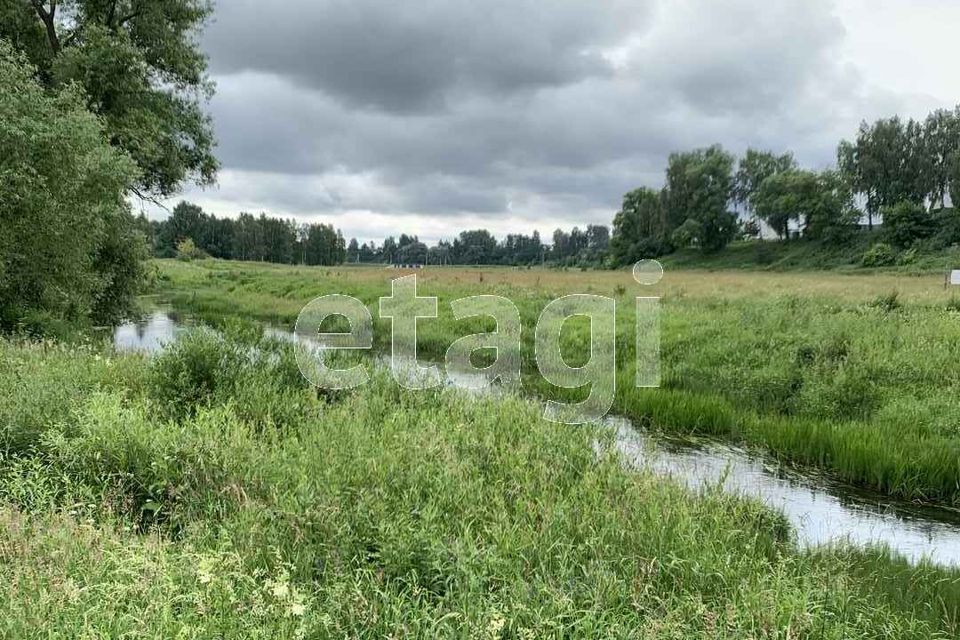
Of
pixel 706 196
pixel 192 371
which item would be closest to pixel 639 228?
pixel 706 196

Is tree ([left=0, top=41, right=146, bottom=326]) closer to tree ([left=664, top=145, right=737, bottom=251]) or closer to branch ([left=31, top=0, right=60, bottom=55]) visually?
branch ([left=31, top=0, right=60, bottom=55])

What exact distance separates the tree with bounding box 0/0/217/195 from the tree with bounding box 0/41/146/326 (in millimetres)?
2730

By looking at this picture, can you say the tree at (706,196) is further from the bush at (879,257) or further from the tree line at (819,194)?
the bush at (879,257)

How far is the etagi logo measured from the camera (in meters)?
11.2

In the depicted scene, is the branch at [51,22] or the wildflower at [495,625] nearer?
the wildflower at [495,625]

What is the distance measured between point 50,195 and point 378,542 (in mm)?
14625

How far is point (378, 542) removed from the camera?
496cm

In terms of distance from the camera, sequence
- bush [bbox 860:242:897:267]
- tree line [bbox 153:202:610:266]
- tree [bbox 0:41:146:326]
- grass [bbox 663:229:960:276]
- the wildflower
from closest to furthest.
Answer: the wildflower → tree [bbox 0:41:146:326] → grass [bbox 663:229:960:276] → bush [bbox 860:242:897:267] → tree line [bbox 153:202:610:266]

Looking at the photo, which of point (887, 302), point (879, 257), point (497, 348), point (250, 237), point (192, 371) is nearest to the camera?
point (192, 371)

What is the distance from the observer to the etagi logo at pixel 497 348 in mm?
11164

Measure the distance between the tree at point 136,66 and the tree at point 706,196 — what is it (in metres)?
80.7

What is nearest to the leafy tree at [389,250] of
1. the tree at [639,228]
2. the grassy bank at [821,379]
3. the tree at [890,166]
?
the tree at [639,228]

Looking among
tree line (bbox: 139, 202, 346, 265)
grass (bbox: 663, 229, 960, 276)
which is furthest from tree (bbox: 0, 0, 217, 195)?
tree line (bbox: 139, 202, 346, 265)

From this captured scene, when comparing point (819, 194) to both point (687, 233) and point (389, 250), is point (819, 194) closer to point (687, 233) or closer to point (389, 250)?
point (687, 233)
